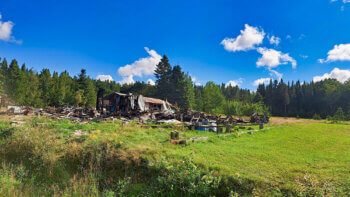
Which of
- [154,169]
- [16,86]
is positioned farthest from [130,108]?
[16,86]

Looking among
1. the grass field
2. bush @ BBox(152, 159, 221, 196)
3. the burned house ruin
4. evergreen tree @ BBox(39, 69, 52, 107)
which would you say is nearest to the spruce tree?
the burned house ruin

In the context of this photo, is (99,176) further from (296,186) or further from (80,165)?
(296,186)

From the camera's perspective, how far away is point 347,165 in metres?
5.98

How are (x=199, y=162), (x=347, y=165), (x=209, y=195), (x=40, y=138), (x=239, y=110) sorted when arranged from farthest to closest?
(x=239, y=110)
(x=40, y=138)
(x=199, y=162)
(x=347, y=165)
(x=209, y=195)

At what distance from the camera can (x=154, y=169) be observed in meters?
7.05

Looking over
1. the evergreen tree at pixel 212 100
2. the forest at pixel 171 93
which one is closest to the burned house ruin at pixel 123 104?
the forest at pixel 171 93

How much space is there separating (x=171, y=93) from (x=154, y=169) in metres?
43.4

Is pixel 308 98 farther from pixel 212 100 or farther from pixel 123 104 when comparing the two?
pixel 123 104

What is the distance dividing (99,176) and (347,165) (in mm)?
10214

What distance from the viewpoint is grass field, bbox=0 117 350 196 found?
508 centimetres

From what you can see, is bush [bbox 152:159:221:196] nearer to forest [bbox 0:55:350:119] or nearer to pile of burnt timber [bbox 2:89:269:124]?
pile of burnt timber [bbox 2:89:269:124]

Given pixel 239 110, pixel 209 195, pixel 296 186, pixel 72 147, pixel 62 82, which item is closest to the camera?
pixel 296 186

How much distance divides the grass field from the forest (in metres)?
27.6

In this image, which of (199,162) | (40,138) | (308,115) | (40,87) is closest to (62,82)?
(40,87)
